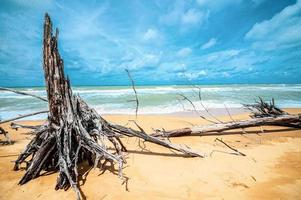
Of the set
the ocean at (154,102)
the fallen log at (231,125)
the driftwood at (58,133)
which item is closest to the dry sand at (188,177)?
the driftwood at (58,133)

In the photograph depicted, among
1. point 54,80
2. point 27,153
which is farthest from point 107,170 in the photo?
point 54,80

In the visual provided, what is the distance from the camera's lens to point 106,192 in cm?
282

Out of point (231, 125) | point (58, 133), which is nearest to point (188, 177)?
point (58, 133)

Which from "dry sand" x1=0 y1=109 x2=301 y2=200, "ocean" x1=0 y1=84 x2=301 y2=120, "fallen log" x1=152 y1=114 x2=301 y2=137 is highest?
"ocean" x1=0 y1=84 x2=301 y2=120

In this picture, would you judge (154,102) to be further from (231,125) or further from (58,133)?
(58,133)

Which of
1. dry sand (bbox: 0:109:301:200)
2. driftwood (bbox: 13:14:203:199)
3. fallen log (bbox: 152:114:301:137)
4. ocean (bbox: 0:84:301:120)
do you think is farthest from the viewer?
ocean (bbox: 0:84:301:120)

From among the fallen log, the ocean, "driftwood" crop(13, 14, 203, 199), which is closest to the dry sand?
"driftwood" crop(13, 14, 203, 199)

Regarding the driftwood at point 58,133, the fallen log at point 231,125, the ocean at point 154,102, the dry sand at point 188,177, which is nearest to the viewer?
the dry sand at point 188,177

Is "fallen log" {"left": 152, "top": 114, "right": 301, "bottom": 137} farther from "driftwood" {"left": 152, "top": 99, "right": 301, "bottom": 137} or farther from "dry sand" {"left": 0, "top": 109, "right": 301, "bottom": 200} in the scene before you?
"dry sand" {"left": 0, "top": 109, "right": 301, "bottom": 200}

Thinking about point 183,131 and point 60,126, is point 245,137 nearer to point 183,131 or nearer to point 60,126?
point 183,131

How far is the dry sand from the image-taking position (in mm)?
2787

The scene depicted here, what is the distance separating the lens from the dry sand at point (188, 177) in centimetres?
279

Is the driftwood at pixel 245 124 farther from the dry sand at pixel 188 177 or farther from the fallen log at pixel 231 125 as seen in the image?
the dry sand at pixel 188 177

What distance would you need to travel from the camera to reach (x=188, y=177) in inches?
129
